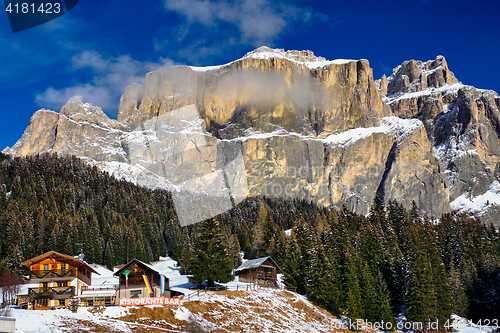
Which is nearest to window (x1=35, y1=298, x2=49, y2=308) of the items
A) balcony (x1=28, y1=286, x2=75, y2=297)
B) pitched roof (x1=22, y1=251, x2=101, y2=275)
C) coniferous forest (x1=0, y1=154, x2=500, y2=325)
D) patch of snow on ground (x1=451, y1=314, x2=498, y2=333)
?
balcony (x1=28, y1=286, x2=75, y2=297)

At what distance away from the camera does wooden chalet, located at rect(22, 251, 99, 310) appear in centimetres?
4044

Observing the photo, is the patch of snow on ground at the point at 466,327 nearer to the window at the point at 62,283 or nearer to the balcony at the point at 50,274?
the balcony at the point at 50,274

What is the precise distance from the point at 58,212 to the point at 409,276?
71510mm

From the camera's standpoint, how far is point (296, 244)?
6425cm

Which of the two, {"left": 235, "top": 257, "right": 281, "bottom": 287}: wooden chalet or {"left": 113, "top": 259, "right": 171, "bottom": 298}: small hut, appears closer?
{"left": 113, "top": 259, "right": 171, "bottom": 298}: small hut

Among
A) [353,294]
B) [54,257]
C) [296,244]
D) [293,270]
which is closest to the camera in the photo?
[54,257]

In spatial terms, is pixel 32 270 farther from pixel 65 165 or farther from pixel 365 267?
pixel 65 165

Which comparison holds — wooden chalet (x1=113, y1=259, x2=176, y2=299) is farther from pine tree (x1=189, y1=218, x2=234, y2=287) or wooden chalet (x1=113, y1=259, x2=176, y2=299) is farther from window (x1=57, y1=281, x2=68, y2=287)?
pine tree (x1=189, y1=218, x2=234, y2=287)

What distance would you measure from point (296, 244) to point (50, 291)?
34.8 m

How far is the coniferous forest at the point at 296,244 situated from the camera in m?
56.2

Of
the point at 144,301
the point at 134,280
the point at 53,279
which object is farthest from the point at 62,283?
the point at 144,301

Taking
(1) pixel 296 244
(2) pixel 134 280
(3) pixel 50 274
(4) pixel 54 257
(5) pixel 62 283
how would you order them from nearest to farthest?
(3) pixel 50 274, (5) pixel 62 283, (4) pixel 54 257, (2) pixel 134 280, (1) pixel 296 244

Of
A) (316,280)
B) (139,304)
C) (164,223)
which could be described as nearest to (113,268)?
(164,223)

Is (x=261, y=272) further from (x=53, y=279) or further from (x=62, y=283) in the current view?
(x=53, y=279)
